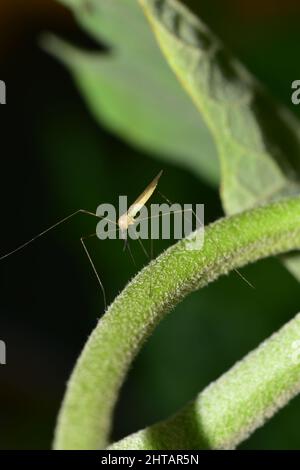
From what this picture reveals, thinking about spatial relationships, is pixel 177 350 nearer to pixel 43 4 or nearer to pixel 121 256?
pixel 121 256

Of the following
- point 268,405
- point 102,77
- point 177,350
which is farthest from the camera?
point 177,350

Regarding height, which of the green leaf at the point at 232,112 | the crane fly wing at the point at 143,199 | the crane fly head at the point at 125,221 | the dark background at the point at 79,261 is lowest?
the dark background at the point at 79,261

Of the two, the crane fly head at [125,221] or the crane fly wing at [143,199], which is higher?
the crane fly wing at [143,199]

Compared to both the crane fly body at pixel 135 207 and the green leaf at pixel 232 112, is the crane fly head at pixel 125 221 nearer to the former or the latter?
the crane fly body at pixel 135 207

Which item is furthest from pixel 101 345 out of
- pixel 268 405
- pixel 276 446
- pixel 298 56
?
pixel 298 56

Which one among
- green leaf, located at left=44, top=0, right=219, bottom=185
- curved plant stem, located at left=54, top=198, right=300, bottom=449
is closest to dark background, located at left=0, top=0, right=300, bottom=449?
green leaf, located at left=44, top=0, right=219, bottom=185

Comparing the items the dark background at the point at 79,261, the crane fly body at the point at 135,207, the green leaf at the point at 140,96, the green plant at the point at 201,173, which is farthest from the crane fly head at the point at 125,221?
the dark background at the point at 79,261

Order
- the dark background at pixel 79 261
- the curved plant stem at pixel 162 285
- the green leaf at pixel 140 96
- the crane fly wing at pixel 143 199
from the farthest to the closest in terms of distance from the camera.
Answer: the dark background at pixel 79 261, the green leaf at pixel 140 96, the crane fly wing at pixel 143 199, the curved plant stem at pixel 162 285
